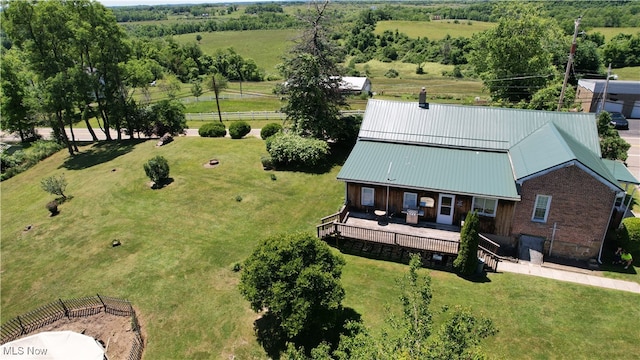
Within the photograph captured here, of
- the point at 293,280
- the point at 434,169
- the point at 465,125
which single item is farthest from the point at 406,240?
the point at 465,125

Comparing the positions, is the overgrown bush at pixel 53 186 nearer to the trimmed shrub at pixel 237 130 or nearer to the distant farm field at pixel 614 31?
the trimmed shrub at pixel 237 130

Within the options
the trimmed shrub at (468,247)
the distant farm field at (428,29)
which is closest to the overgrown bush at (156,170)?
the trimmed shrub at (468,247)

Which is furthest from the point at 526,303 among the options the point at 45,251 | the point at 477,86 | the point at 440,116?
the point at 477,86

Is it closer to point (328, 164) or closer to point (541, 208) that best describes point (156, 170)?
point (328, 164)

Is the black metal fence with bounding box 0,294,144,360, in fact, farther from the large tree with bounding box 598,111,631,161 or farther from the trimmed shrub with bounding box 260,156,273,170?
the large tree with bounding box 598,111,631,161

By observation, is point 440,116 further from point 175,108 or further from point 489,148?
point 175,108
